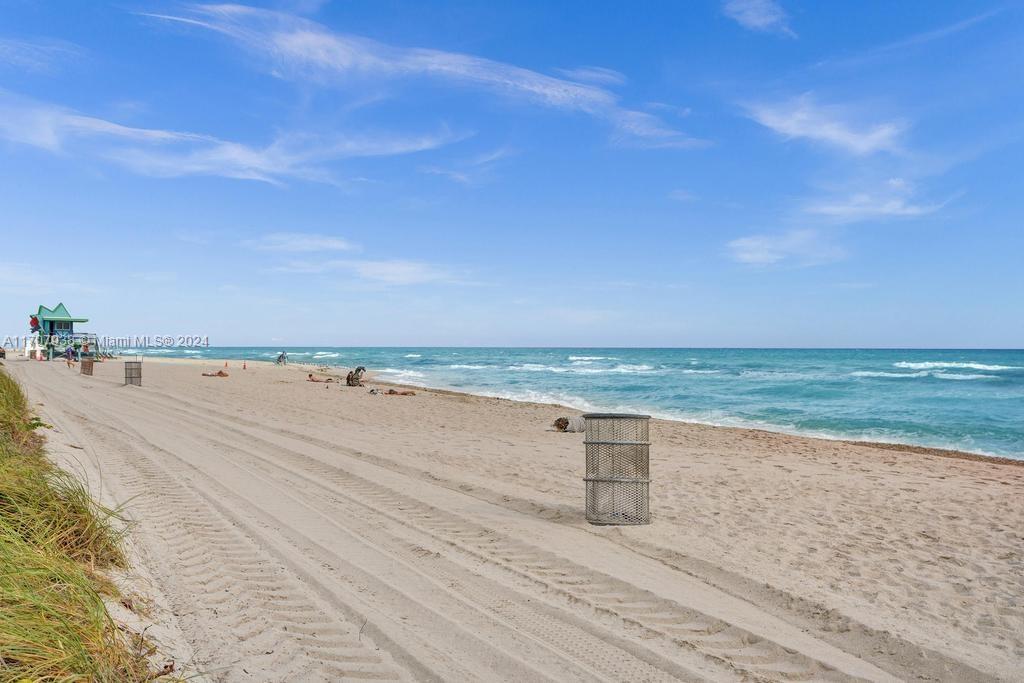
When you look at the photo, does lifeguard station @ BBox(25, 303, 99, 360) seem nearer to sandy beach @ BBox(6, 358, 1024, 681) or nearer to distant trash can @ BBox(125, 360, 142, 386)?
distant trash can @ BBox(125, 360, 142, 386)

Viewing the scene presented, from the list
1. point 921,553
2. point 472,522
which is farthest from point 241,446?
point 921,553

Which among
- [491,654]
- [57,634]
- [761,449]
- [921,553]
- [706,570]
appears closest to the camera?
[57,634]

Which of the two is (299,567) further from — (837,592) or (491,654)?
(837,592)

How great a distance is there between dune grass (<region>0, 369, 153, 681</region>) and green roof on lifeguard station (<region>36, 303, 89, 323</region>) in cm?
5504

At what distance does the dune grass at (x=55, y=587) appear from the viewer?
301cm

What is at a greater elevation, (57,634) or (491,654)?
(57,634)

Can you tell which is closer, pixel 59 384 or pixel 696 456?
pixel 696 456

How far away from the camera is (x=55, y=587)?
12.1 feet

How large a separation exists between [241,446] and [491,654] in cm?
886

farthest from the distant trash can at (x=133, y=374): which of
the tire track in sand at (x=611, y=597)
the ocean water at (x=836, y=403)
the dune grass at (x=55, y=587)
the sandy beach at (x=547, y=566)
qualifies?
the dune grass at (x=55, y=587)

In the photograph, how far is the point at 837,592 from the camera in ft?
18.0

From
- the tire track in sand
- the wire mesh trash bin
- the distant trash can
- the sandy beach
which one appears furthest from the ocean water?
the tire track in sand

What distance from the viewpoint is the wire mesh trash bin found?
7.42 meters

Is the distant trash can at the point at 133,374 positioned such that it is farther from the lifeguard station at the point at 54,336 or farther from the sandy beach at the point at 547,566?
the lifeguard station at the point at 54,336
